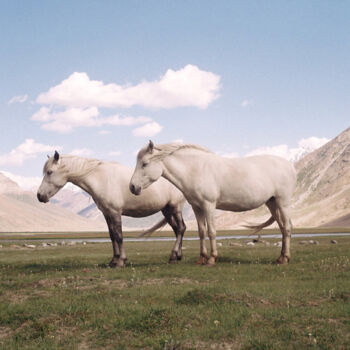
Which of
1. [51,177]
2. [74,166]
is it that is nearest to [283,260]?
[74,166]

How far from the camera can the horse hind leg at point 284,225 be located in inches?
593

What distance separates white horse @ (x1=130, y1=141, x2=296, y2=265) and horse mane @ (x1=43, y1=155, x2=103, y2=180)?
2267 mm

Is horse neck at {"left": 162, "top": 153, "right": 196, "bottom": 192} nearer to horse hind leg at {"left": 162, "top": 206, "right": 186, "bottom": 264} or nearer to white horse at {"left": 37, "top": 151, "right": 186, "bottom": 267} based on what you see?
white horse at {"left": 37, "top": 151, "right": 186, "bottom": 267}

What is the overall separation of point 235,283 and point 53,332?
5.00m

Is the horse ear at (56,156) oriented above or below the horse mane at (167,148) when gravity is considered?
below

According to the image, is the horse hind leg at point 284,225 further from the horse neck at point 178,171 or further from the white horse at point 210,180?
the horse neck at point 178,171

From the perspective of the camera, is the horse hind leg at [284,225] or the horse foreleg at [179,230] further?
the horse foreleg at [179,230]

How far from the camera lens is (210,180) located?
46.5 feet

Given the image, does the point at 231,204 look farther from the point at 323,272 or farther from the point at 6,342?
the point at 6,342

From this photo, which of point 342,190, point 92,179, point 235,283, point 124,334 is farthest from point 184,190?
point 342,190

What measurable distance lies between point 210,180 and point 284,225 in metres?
3.46

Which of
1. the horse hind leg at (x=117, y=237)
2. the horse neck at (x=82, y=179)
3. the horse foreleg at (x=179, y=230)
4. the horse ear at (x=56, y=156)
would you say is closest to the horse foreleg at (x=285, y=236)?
the horse foreleg at (x=179, y=230)

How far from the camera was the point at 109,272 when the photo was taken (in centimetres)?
1345

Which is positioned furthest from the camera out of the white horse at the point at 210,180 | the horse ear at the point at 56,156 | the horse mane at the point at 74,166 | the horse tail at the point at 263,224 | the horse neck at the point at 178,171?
the horse tail at the point at 263,224
